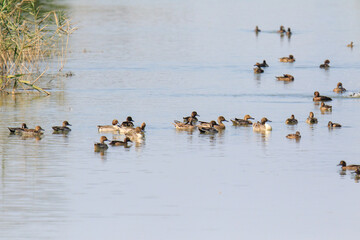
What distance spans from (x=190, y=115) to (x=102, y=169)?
11.5 m

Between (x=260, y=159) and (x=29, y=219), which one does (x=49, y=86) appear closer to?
(x=260, y=159)

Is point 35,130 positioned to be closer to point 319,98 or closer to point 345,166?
point 345,166

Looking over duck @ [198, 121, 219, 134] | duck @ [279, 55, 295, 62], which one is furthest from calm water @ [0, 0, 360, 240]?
duck @ [279, 55, 295, 62]

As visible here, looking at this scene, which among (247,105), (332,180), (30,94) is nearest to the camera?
(332,180)

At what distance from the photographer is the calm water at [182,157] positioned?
72.2 ft

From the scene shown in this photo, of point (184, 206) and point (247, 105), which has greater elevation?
point (247, 105)

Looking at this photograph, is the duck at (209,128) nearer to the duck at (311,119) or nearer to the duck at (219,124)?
the duck at (219,124)

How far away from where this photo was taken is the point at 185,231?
2120 centimetres

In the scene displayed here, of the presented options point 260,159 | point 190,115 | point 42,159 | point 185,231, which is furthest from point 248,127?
point 185,231

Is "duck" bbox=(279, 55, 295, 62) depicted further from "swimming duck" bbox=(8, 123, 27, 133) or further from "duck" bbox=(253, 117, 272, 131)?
"swimming duck" bbox=(8, 123, 27, 133)

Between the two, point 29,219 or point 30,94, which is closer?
point 29,219

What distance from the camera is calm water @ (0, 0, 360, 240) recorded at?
2202 cm

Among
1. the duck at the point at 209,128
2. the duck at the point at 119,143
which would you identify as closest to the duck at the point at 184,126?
the duck at the point at 209,128

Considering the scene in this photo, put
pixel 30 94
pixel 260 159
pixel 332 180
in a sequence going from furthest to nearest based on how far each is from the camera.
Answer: pixel 30 94 < pixel 260 159 < pixel 332 180
